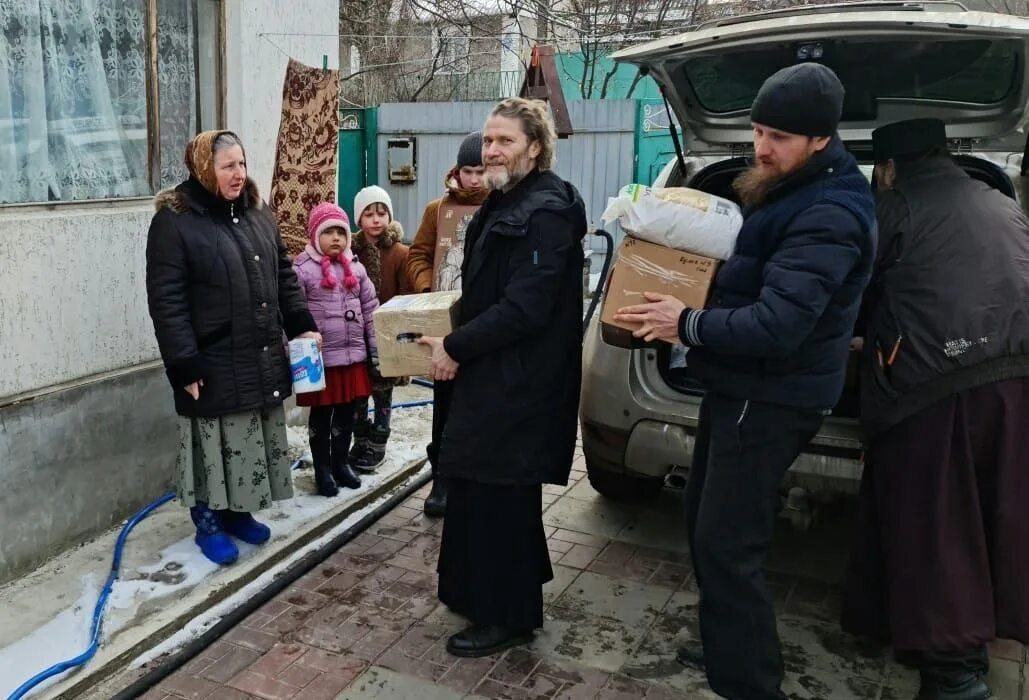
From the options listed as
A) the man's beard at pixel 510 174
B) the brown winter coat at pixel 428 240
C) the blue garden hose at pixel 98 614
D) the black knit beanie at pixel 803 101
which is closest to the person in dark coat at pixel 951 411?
the black knit beanie at pixel 803 101

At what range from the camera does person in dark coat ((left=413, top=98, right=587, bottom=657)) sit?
3.02m

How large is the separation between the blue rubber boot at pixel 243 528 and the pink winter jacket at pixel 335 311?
0.84m

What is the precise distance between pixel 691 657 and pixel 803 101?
1.95 m

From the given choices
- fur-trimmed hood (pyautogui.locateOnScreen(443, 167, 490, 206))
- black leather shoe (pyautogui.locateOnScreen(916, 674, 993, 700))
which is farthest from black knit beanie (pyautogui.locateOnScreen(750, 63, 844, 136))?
fur-trimmed hood (pyautogui.locateOnScreen(443, 167, 490, 206))

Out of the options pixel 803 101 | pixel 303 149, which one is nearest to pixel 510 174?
pixel 803 101

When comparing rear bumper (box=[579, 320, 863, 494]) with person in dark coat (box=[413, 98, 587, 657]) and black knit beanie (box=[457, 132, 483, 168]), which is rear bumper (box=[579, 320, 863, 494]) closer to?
person in dark coat (box=[413, 98, 587, 657])

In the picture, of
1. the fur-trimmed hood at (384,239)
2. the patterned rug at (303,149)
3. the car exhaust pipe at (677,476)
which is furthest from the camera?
the patterned rug at (303,149)

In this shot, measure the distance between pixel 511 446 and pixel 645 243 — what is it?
0.83 meters

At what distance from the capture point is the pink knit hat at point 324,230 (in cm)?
439

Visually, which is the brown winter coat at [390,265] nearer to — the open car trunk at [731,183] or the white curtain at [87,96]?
the white curtain at [87,96]

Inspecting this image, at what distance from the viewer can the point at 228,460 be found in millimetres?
3820

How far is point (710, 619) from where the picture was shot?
294 cm

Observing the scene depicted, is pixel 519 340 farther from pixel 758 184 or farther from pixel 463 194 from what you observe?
pixel 463 194

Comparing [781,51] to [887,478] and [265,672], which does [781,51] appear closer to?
[887,478]
